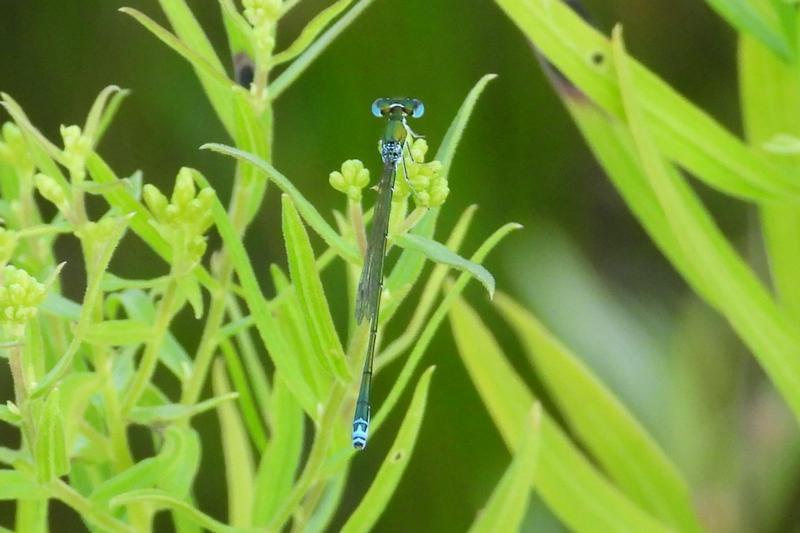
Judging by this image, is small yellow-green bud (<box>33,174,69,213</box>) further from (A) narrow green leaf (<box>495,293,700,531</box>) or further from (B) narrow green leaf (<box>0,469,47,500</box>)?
(A) narrow green leaf (<box>495,293,700,531</box>)

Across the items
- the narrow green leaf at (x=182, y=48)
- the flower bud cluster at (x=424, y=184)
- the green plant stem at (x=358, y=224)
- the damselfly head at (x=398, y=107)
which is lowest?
the green plant stem at (x=358, y=224)

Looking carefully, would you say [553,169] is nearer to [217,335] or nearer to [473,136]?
[473,136]

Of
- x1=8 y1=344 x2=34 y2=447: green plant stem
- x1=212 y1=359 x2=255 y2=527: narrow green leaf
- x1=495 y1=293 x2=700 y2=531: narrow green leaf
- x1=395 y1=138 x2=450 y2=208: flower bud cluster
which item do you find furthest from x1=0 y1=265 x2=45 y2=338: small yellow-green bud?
x1=495 y1=293 x2=700 y2=531: narrow green leaf

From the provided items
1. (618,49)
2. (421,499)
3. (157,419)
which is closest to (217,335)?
(157,419)

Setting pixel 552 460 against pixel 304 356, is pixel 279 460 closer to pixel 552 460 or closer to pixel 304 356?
pixel 304 356

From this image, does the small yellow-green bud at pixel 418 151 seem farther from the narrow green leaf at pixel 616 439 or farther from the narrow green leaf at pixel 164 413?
the narrow green leaf at pixel 616 439

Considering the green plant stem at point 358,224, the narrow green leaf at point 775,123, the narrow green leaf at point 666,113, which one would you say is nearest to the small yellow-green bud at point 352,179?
the green plant stem at point 358,224
